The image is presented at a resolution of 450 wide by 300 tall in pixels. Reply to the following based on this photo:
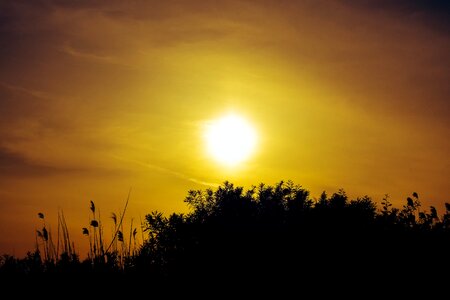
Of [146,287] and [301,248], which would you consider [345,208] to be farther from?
[146,287]

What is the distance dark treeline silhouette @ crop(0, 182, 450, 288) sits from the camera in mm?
24406

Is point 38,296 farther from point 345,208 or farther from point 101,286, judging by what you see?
point 345,208

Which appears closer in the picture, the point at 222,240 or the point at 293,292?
the point at 293,292

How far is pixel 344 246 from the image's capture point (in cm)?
2559

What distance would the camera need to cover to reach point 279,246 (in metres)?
25.5

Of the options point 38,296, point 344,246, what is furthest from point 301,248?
point 38,296

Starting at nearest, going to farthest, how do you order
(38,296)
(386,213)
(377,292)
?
1. (38,296)
2. (377,292)
3. (386,213)

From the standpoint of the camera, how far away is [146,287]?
23.5 m

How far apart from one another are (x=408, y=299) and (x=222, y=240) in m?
8.31

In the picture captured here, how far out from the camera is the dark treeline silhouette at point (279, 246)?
24.4m

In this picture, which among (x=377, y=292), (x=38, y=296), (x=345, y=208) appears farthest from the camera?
(x=345, y=208)

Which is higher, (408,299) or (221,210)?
(221,210)

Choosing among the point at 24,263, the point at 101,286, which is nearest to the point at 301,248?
the point at 101,286

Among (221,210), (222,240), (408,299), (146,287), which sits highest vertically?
(221,210)
